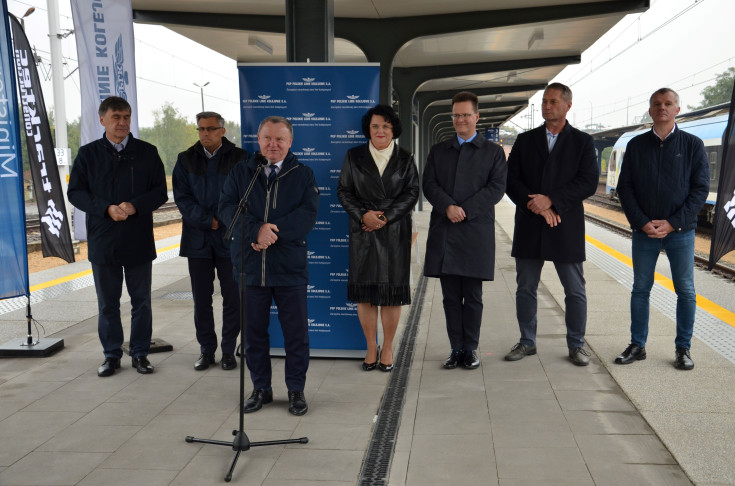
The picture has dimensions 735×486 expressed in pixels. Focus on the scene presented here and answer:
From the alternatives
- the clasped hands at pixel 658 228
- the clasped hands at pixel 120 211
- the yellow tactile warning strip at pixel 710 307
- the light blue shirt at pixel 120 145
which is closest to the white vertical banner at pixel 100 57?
Result: the light blue shirt at pixel 120 145

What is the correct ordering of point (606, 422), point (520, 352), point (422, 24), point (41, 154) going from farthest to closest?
point (422, 24), point (41, 154), point (520, 352), point (606, 422)

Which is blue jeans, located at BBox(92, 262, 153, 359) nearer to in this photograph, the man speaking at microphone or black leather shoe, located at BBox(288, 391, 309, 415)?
the man speaking at microphone

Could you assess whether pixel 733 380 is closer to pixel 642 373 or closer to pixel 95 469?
pixel 642 373

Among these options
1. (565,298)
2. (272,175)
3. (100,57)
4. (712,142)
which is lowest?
(565,298)

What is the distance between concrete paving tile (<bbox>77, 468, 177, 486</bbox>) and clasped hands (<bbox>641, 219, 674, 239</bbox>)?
3.36 metres

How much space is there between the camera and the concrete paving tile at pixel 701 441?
2.95m

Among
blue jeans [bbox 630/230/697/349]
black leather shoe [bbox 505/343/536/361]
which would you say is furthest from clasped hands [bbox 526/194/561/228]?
black leather shoe [bbox 505/343/536/361]

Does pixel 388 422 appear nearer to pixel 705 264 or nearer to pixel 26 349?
pixel 26 349

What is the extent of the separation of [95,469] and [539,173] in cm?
337

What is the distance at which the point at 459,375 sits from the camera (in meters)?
4.53

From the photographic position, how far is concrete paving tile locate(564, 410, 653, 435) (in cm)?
346

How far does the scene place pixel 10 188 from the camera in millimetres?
4500

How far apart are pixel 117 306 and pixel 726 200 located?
434 centimetres

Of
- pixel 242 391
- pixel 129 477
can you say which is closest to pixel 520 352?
pixel 242 391
